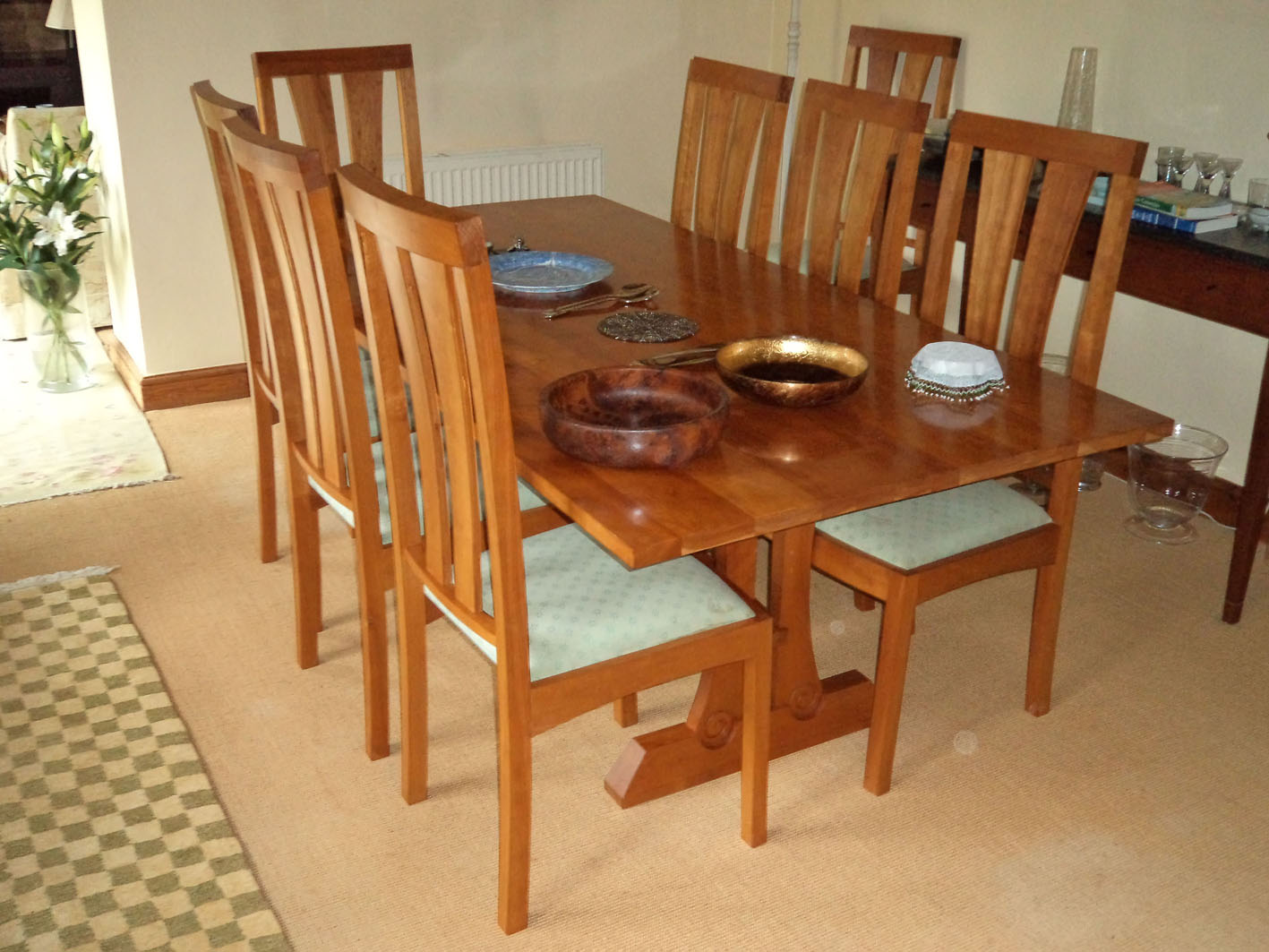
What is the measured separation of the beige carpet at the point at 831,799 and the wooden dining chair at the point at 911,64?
1276 millimetres

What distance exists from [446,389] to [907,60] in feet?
8.38

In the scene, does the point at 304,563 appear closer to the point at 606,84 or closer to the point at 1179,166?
the point at 1179,166

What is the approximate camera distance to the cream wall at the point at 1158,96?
9.72 ft

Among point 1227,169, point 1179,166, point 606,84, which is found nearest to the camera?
point 1227,169

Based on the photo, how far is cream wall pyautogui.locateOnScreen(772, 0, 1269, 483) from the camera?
296 centimetres

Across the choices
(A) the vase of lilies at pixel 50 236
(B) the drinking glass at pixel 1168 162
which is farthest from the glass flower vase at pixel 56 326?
(B) the drinking glass at pixel 1168 162

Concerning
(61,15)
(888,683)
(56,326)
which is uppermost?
(61,15)

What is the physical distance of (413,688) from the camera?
196cm

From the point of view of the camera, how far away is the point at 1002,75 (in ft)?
11.8

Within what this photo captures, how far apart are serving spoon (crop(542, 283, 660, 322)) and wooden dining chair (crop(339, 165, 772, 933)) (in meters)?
0.46

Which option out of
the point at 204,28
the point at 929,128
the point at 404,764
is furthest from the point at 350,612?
the point at 929,128

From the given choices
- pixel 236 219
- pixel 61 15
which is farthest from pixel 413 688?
pixel 61 15

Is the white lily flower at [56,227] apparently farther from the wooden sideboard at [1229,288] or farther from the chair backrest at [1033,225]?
the wooden sideboard at [1229,288]

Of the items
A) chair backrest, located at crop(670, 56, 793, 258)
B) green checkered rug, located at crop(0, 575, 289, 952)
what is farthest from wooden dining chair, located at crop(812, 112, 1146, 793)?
green checkered rug, located at crop(0, 575, 289, 952)
